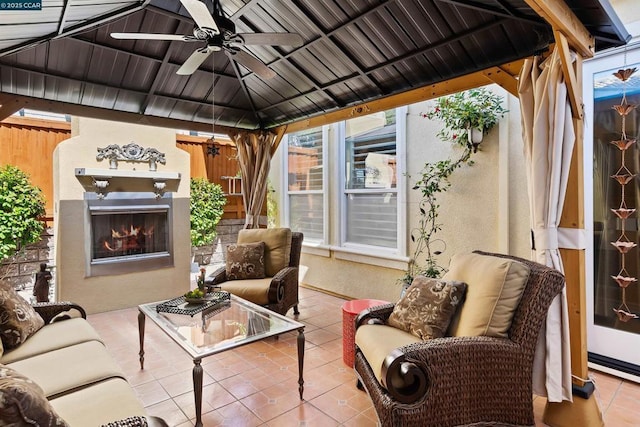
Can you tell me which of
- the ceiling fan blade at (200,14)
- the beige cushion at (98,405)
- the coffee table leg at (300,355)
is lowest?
the coffee table leg at (300,355)

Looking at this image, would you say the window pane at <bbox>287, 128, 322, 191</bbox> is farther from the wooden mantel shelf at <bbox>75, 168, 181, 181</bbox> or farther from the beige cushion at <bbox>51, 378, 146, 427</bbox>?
the beige cushion at <bbox>51, 378, 146, 427</bbox>

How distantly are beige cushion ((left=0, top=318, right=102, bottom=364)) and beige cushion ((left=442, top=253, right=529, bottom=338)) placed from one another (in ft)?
7.79

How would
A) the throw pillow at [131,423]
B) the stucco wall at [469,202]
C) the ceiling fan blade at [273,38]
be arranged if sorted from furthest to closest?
the stucco wall at [469,202] < the ceiling fan blade at [273,38] < the throw pillow at [131,423]

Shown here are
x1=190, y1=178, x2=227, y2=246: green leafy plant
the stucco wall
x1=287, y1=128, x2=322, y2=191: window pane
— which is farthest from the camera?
x1=190, y1=178, x2=227, y2=246: green leafy plant

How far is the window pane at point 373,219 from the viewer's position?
4.45 m

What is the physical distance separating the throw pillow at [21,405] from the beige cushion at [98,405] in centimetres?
45

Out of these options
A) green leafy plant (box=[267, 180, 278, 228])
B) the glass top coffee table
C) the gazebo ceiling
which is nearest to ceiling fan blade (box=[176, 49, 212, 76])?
the gazebo ceiling

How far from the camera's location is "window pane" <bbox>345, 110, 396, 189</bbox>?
445cm

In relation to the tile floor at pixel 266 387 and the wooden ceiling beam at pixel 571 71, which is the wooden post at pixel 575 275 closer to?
the wooden ceiling beam at pixel 571 71

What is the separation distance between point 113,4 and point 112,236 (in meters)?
2.94

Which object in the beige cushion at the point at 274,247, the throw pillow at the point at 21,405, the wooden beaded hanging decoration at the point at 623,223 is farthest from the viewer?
the beige cushion at the point at 274,247

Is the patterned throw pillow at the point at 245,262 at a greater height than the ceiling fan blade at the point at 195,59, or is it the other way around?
the ceiling fan blade at the point at 195,59

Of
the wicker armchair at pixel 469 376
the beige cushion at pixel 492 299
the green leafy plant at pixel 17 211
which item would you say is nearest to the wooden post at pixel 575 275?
the wicker armchair at pixel 469 376

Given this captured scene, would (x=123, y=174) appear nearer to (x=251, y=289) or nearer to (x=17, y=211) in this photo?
(x=17, y=211)
